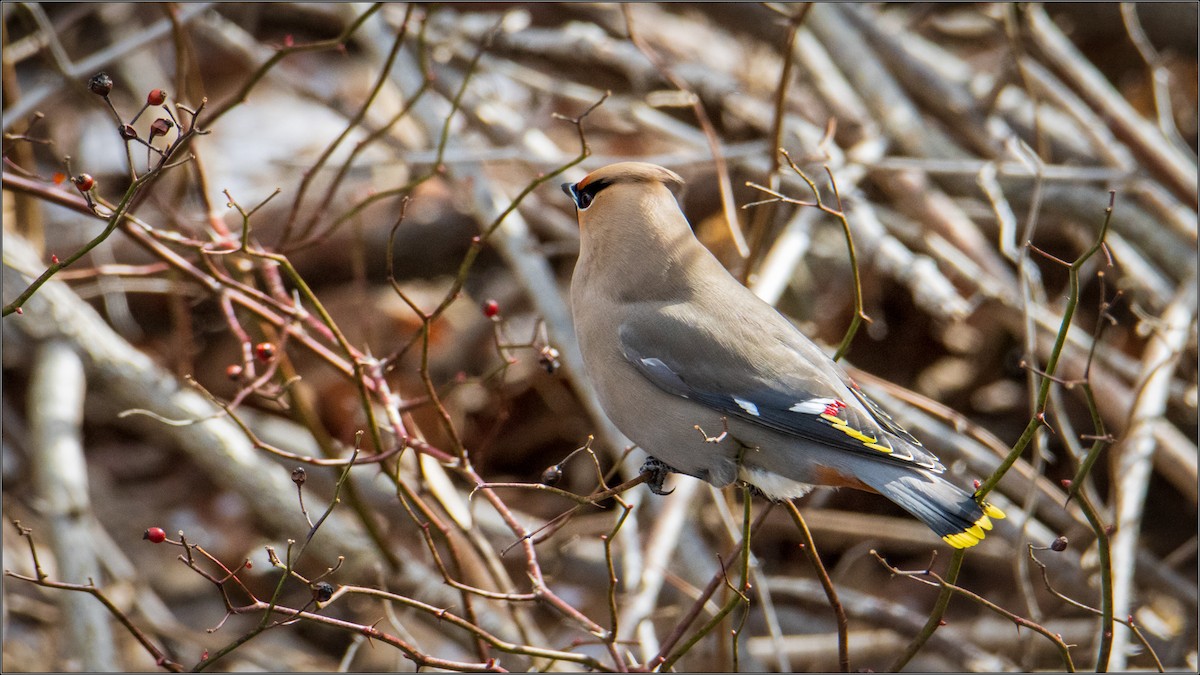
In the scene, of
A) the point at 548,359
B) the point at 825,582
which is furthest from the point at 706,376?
the point at 825,582

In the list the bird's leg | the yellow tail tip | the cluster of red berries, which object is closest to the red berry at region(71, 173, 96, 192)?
the cluster of red berries

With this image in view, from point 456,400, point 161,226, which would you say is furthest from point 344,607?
point 161,226

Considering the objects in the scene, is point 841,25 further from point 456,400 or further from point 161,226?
point 161,226

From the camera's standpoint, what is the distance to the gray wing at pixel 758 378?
2.51 m

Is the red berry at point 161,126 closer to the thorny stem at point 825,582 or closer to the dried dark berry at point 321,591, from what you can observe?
the dried dark berry at point 321,591

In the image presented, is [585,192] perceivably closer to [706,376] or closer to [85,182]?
[706,376]

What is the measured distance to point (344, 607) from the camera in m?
4.26

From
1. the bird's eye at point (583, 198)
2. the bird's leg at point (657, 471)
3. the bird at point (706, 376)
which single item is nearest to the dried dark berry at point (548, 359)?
the bird at point (706, 376)

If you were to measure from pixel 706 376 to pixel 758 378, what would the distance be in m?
0.11

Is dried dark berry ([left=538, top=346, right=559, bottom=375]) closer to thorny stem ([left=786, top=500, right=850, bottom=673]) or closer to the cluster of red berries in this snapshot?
thorny stem ([left=786, top=500, right=850, bottom=673])

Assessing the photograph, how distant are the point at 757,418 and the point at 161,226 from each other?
2.89 metres

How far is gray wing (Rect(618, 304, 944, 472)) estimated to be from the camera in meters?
2.51

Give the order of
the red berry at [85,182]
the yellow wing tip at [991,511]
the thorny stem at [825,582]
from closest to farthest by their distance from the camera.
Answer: the red berry at [85,182] < the thorny stem at [825,582] < the yellow wing tip at [991,511]

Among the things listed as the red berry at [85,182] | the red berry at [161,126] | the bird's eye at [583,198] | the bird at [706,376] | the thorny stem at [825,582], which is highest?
the red berry at [161,126]
